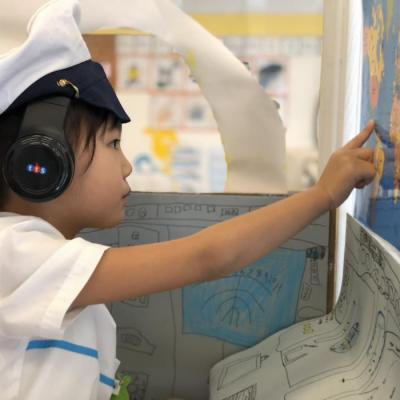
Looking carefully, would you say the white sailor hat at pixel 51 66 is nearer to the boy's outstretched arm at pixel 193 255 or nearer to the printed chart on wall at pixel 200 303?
the boy's outstretched arm at pixel 193 255

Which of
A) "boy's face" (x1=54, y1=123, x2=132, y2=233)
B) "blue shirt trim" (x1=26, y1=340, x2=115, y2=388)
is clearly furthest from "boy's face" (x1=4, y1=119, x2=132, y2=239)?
"blue shirt trim" (x1=26, y1=340, x2=115, y2=388)

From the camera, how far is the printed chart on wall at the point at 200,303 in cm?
85

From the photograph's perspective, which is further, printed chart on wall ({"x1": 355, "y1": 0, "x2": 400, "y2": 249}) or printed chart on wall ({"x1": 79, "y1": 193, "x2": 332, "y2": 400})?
printed chart on wall ({"x1": 79, "y1": 193, "x2": 332, "y2": 400})

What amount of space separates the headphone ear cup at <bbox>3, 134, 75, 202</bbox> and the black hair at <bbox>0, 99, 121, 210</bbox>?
0.05m

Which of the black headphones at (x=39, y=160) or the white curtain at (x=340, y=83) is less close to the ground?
the white curtain at (x=340, y=83)

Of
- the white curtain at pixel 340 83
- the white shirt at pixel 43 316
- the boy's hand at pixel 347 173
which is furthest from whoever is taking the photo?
the white curtain at pixel 340 83

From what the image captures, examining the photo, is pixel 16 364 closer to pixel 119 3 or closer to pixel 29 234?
pixel 29 234

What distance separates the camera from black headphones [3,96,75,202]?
50 cm

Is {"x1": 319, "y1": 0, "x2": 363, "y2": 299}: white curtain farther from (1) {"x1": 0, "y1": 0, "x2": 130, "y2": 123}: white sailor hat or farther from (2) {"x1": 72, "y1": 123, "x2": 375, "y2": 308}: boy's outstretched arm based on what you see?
(1) {"x1": 0, "y1": 0, "x2": 130, "y2": 123}: white sailor hat

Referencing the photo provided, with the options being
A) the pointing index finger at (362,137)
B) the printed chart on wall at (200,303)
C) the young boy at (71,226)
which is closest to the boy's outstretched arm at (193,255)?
the young boy at (71,226)

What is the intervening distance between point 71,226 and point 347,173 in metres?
0.34

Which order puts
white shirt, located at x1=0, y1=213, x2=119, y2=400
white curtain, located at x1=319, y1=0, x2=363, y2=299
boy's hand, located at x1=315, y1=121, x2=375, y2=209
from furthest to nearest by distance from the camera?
white curtain, located at x1=319, y1=0, x2=363, y2=299 < boy's hand, located at x1=315, y1=121, x2=375, y2=209 < white shirt, located at x1=0, y1=213, x2=119, y2=400

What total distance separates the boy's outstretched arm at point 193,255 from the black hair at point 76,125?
134 millimetres

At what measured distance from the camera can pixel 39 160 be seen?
1.66ft
